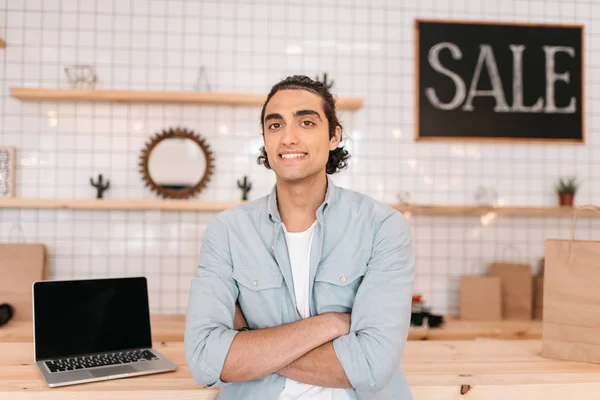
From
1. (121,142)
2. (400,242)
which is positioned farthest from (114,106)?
(400,242)

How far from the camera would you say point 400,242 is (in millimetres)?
1378

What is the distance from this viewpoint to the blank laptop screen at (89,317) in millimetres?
1588

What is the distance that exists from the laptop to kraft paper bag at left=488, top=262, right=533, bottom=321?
202 cm

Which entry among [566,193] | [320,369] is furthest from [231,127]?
[320,369]

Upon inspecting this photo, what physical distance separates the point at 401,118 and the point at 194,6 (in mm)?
1300

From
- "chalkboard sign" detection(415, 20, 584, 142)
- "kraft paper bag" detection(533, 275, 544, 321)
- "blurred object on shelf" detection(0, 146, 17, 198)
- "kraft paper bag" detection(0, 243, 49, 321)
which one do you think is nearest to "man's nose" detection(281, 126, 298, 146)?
"chalkboard sign" detection(415, 20, 584, 142)

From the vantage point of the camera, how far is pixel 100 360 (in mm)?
1575

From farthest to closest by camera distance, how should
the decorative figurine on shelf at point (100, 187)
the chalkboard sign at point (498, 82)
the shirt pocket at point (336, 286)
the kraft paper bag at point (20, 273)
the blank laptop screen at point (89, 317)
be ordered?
the chalkboard sign at point (498, 82), the decorative figurine on shelf at point (100, 187), the kraft paper bag at point (20, 273), the blank laptop screen at point (89, 317), the shirt pocket at point (336, 286)

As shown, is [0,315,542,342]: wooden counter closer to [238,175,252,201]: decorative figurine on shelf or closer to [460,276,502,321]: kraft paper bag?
[460,276,502,321]: kraft paper bag

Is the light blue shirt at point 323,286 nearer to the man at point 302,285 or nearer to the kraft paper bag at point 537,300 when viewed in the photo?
the man at point 302,285

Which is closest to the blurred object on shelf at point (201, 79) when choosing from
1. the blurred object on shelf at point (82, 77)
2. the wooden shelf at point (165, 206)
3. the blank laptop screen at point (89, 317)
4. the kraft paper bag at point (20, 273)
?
the blurred object on shelf at point (82, 77)

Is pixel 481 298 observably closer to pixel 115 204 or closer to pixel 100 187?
pixel 115 204

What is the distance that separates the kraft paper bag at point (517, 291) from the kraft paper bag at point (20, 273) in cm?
242

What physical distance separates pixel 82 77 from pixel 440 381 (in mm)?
2354
